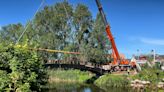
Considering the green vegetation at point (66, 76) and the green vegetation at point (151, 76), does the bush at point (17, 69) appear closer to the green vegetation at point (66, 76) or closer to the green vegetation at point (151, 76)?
the green vegetation at point (151, 76)

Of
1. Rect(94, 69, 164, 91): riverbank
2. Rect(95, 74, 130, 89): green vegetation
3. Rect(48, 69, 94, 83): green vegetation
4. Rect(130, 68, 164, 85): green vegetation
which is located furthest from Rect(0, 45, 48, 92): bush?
Rect(48, 69, 94, 83): green vegetation

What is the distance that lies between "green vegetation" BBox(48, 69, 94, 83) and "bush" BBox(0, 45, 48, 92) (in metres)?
31.7

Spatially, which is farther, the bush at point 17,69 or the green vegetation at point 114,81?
the green vegetation at point 114,81

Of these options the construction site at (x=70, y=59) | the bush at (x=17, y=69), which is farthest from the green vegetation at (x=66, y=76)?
the bush at (x=17, y=69)

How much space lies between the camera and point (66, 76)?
61.6 metres

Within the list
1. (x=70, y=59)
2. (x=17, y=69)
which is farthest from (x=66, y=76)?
(x=17, y=69)

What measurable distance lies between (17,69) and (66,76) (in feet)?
117

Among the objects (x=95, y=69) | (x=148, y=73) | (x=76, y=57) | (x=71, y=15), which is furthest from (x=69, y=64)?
(x=71, y=15)

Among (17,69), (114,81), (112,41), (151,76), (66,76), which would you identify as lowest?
(114,81)

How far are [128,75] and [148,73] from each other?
497 cm

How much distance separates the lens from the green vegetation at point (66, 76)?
61.2 metres

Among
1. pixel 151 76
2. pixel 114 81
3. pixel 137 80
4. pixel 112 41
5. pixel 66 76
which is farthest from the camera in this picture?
pixel 66 76

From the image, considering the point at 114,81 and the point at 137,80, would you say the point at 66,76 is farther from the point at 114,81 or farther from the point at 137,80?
the point at 137,80

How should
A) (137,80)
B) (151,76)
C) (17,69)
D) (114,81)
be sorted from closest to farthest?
(17,69) < (151,76) < (137,80) < (114,81)
